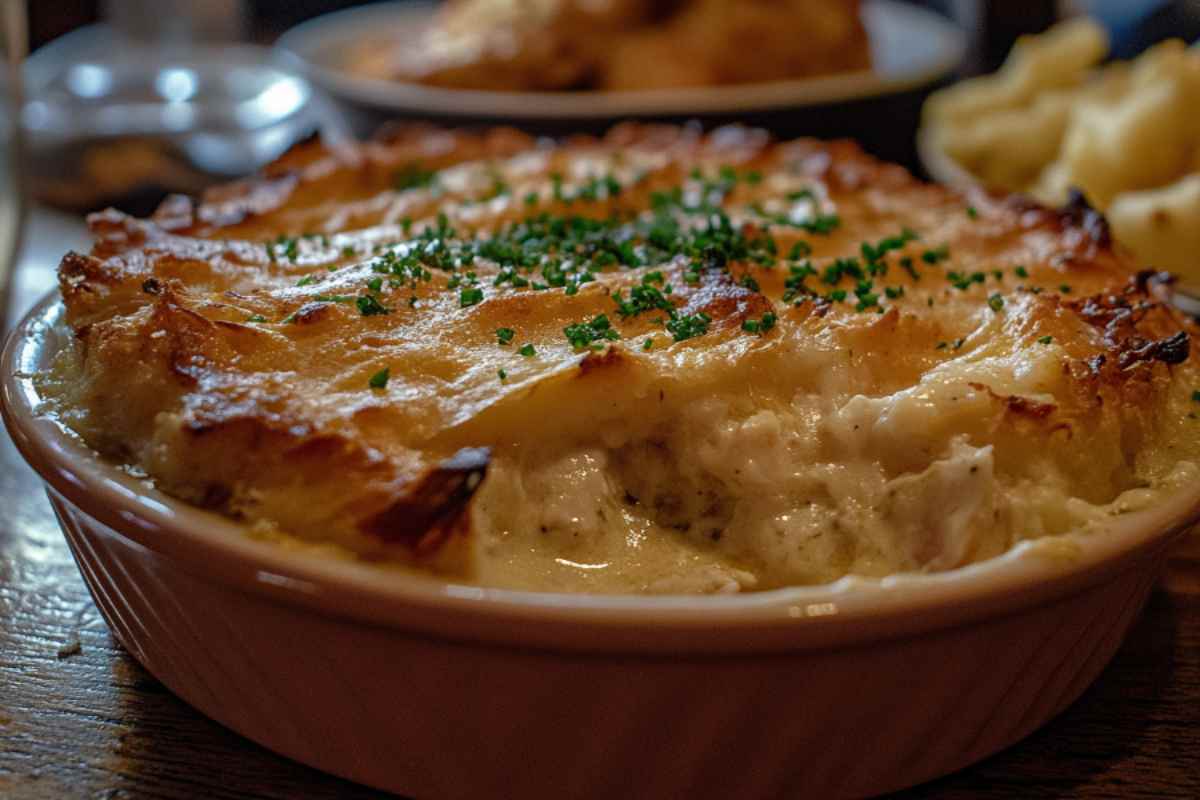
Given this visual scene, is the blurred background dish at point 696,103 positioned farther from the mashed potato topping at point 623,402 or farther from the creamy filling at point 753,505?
the creamy filling at point 753,505

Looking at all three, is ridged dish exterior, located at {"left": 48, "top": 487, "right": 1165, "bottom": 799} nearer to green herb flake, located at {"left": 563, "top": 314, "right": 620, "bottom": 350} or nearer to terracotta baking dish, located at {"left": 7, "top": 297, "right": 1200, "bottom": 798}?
terracotta baking dish, located at {"left": 7, "top": 297, "right": 1200, "bottom": 798}

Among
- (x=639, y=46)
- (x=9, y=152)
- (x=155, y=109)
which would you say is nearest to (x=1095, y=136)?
(x=639, y=46)

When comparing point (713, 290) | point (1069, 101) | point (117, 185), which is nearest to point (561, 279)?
point (713, 290)

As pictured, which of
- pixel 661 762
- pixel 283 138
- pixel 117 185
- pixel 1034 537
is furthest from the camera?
pixel 283 138

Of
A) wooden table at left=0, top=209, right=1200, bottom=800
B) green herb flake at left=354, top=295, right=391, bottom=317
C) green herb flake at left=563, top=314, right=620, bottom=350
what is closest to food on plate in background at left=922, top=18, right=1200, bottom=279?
wooden table at left=0, top=209, right=1200, bottom=800

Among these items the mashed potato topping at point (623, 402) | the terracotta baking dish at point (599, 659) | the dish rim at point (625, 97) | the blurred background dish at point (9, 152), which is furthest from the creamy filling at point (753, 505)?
the dish rim at point (625, 97)

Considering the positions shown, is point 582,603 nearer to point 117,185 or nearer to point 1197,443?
point 1197,443
